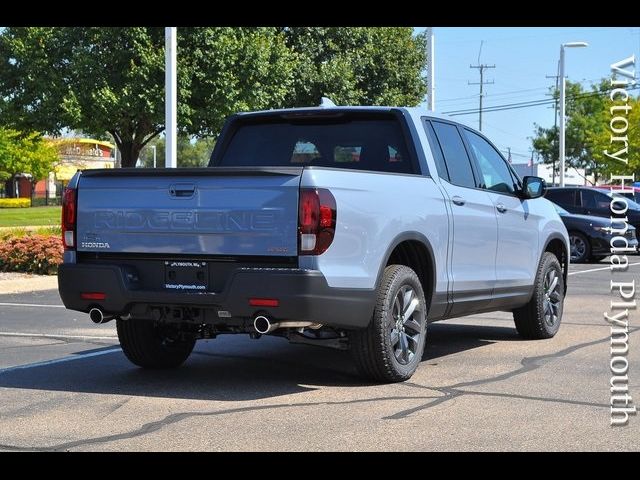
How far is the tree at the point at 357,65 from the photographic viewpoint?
35281mm

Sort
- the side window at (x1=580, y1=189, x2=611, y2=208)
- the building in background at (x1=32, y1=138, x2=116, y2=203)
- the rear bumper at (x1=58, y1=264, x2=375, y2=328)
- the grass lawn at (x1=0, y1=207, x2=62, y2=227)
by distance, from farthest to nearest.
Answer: the building in background at (x1=32, y1=138, x2=116, y2=203) < the grass lawn at (x1=0, y1=207, x2=62, y2=227) < the side window at (x1=580, y1=189, x2=611, y2=208) < the rear bumper at (x1=58, y1=264, x2=375, y2=328)

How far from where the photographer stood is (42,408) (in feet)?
21.0

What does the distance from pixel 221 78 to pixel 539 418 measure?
23.4 m

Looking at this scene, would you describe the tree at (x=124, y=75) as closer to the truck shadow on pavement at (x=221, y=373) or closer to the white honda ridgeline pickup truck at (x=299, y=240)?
the truck shadow on pavement at (x=221, y=373)

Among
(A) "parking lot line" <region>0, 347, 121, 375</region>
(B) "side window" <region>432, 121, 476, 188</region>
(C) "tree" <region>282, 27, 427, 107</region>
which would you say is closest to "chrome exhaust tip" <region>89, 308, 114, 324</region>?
(A) "parking lot line" <region>0, 347, 121, 375</region>

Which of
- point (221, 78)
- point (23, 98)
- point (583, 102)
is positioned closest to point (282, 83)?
point (221, 78)

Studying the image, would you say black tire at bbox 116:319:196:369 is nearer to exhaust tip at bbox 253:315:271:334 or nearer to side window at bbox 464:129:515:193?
exhaust tip at bbox 253:315:271:334

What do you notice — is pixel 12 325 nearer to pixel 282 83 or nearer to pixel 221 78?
pixel 221 78

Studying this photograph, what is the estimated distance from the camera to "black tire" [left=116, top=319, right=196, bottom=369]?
777 centimetres

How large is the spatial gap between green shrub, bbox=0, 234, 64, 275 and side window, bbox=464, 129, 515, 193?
9.41 m

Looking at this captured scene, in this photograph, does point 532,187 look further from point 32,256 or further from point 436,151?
point 32,256

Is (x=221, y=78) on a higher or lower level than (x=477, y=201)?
higher

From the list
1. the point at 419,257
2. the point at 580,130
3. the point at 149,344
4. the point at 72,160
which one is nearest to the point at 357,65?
the point at 419,257
